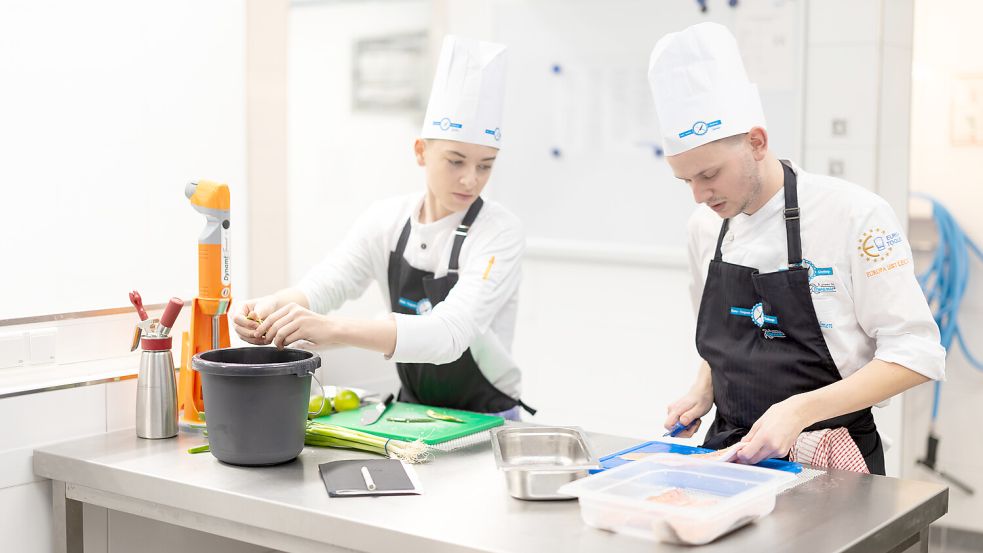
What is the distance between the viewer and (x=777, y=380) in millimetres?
1888

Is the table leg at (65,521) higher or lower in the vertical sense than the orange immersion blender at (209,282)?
lower

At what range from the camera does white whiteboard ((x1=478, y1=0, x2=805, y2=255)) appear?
3.65 metres

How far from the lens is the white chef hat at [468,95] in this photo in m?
2.21

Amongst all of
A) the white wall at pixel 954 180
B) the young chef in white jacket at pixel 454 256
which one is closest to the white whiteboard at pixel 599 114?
the white wall at pixel 954 180

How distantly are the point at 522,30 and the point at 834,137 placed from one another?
1.38 m

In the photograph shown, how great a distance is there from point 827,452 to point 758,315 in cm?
27

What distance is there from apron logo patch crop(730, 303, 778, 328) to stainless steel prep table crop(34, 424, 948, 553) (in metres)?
0.30

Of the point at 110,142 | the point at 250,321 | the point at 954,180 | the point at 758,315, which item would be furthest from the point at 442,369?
the point at 954,180

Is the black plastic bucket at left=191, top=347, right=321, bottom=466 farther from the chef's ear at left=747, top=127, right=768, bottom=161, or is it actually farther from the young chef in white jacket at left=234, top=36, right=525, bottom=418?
the chef's ear at left=747, top=127, right=768, bottom=161

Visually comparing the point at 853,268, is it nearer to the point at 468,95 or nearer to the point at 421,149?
the point at 468,95

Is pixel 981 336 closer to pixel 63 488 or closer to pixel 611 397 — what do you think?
pixel 611 397

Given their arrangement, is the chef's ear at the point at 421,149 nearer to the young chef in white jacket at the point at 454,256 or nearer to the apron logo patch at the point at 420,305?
the young chef in white jacket at the point at 454,256

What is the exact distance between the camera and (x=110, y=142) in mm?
2426

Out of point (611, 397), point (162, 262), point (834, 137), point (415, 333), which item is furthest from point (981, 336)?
point (162, 262)
